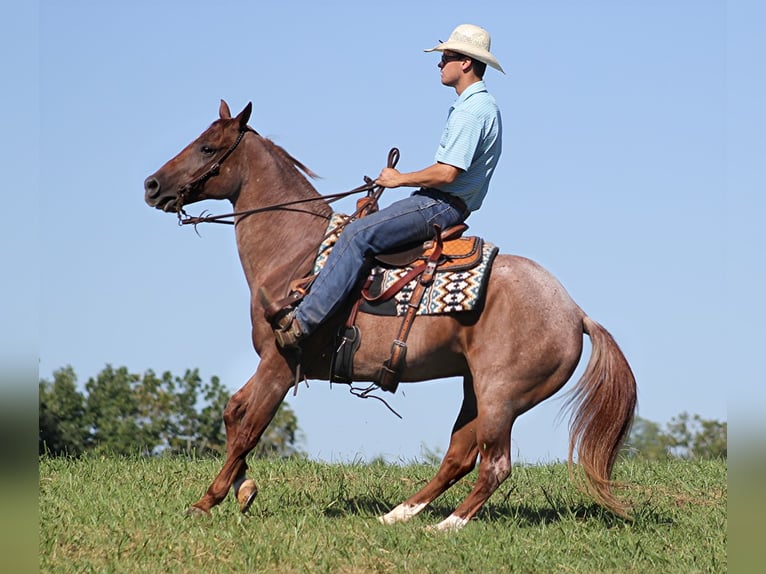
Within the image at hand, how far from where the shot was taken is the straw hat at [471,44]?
7305mm

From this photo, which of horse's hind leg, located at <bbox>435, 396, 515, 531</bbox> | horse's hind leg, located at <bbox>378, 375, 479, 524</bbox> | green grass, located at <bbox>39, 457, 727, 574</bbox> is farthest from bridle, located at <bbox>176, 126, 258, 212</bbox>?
horse's hind leg, located at <bbox>435, 396, 515, 531</bbox>

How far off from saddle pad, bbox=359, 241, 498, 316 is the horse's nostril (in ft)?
5.68

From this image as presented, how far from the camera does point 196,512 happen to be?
23.3 ft

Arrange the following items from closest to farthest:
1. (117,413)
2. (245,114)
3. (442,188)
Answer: (442,188)
(245,114)
(117,413)

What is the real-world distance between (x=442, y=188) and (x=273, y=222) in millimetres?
1296

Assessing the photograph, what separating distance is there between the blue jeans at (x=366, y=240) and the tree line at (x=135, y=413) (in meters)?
20.2

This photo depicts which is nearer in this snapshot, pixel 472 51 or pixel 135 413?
pixel 472 51

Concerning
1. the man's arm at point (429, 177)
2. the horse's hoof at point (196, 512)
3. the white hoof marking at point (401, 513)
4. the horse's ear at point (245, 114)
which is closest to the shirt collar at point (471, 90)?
the man's arm at point (429, 177)

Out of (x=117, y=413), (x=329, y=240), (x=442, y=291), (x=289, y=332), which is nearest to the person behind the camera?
(x=289, y=332)

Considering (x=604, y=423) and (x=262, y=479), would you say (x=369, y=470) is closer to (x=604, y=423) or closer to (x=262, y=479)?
(x=262, y=479)

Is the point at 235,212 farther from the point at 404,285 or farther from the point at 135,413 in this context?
the point at 135,413

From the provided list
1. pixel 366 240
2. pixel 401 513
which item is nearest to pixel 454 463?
pixel 401 513

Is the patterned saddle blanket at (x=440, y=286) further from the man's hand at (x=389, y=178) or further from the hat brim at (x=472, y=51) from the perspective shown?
the hat brim at (x=472, y=51)

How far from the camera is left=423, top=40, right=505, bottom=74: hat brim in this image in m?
7.30
